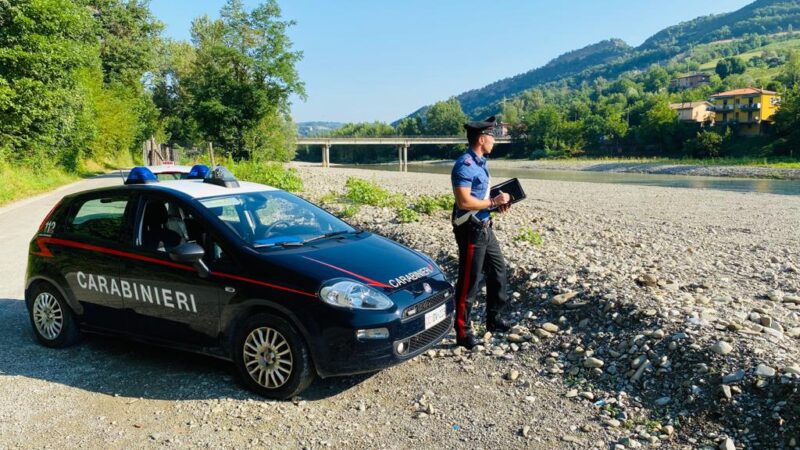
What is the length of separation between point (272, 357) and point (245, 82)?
126ft

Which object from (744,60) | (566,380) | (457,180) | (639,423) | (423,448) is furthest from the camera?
(744,60)

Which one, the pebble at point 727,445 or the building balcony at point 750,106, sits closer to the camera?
the pebble at point 727,445

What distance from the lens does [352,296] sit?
13.8ft

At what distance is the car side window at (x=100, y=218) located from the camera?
5.18 meters

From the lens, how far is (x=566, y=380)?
15.9 ft

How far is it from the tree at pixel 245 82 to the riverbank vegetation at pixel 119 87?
71 mm

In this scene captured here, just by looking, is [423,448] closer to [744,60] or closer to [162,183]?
[162,183]

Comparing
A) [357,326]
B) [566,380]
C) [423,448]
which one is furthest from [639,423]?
[357,326]

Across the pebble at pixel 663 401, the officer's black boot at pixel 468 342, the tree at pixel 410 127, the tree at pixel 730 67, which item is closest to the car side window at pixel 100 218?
the officer's black boot at pixel 468 342

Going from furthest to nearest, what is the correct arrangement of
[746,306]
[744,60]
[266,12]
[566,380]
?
[744,60], [266,12], [746,306], [566,380]

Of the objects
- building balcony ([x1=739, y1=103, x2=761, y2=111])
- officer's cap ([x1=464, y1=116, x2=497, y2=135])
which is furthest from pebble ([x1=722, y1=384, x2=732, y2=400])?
building balcony ([x1=739, y1=103, x2=761, y2=111])

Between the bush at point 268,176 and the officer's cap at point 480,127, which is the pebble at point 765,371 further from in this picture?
the bush at point 268,176

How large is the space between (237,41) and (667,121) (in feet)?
254

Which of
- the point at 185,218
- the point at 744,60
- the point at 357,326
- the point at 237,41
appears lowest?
the point at 357,326
